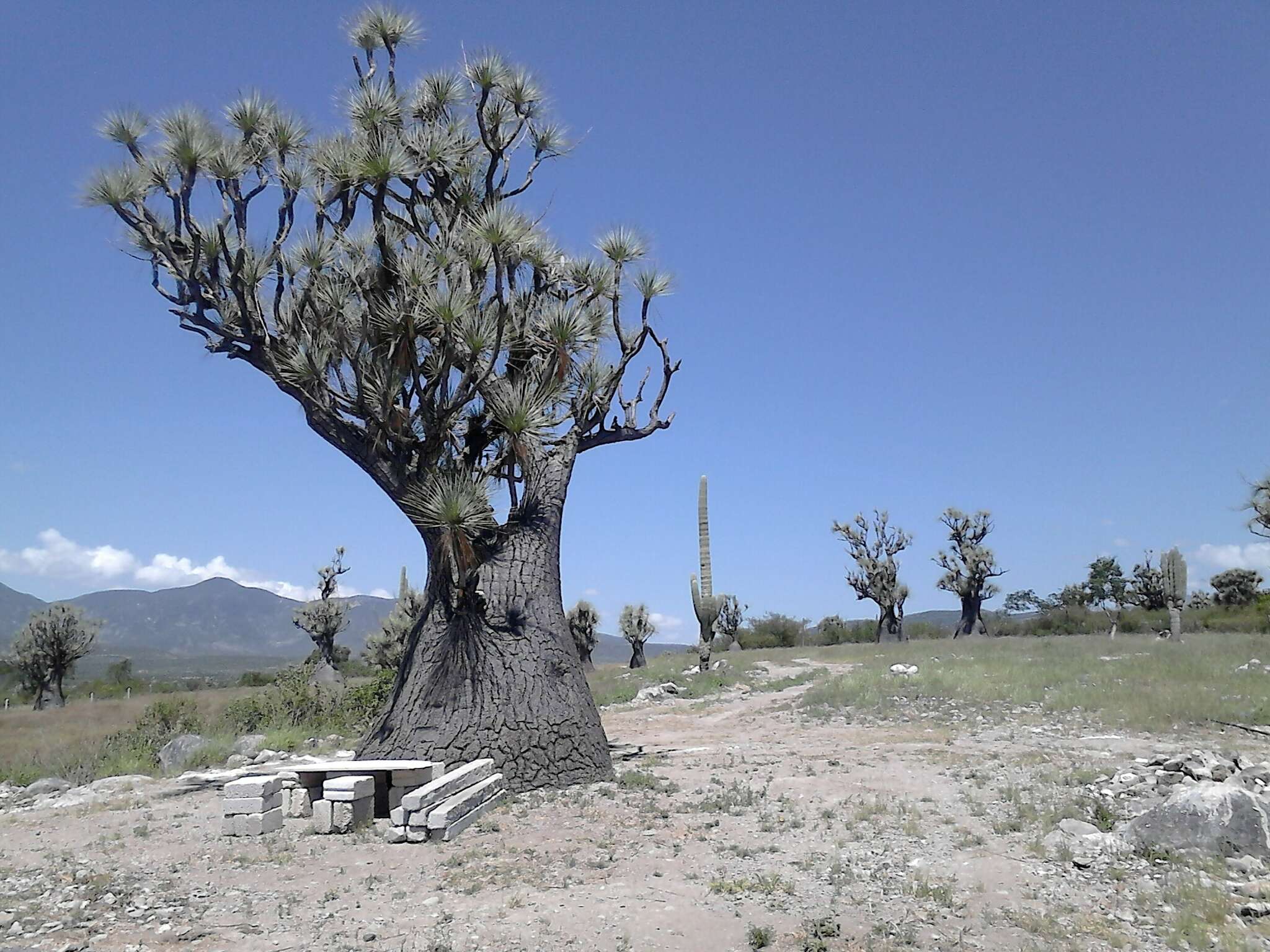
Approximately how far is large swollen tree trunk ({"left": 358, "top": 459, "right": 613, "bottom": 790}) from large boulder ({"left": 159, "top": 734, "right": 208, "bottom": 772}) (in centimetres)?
490

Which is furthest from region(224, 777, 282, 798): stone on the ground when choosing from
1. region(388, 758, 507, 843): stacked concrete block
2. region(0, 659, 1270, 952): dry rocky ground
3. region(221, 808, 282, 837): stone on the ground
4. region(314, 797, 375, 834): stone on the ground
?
region(388, 758, 507, 843): stacked concrete block

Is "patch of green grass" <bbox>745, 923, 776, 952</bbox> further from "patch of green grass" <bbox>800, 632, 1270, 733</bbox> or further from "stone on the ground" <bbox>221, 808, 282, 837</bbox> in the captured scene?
"patch of green grass" <bbox>800, 632, 1270, 733</bbox>

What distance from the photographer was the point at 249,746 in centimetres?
1398

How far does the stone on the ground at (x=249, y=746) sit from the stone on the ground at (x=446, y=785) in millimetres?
5589

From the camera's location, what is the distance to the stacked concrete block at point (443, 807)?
308 inches

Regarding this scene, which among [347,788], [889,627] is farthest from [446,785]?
[889,627]

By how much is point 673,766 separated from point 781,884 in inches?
202

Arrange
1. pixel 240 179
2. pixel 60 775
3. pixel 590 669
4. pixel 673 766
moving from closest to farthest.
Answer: pixel 240 179 < pixel 673 766 < pixel 60 775 < pixel 590 669

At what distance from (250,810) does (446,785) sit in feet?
5.57

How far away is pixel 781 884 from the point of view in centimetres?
629

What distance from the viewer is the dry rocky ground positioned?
5477mm

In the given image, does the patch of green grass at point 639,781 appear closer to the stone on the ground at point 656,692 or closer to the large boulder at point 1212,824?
the large boulder at point 1212,824

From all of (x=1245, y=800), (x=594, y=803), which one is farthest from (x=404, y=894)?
(x=1245, y=800)

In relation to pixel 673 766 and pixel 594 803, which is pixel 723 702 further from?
pixel 594 803
